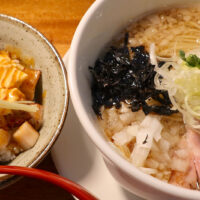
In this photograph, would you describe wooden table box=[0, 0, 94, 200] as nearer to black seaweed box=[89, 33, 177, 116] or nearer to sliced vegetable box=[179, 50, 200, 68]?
black seaweed box=[89, 33, 177, 116]

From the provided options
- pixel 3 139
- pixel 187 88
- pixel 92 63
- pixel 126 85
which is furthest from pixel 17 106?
pixel 187 88

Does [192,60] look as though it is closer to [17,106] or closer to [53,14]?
[17,106]

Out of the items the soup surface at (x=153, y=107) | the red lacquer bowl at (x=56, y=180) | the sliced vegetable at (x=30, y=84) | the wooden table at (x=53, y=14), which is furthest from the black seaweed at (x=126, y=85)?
the wooden table at (x=53, y=14)

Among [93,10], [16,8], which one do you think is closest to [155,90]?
[93,10]

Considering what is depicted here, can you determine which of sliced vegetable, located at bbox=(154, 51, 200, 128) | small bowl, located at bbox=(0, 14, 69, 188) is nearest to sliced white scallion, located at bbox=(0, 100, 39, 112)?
small bowl, located at bbox=(0, 14, 69, 188)

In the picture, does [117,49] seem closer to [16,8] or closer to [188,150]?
[188,150]

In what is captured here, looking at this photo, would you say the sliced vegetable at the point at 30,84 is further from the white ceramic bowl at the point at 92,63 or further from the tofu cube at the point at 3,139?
the white ceramic bowl at the point at 92,63
